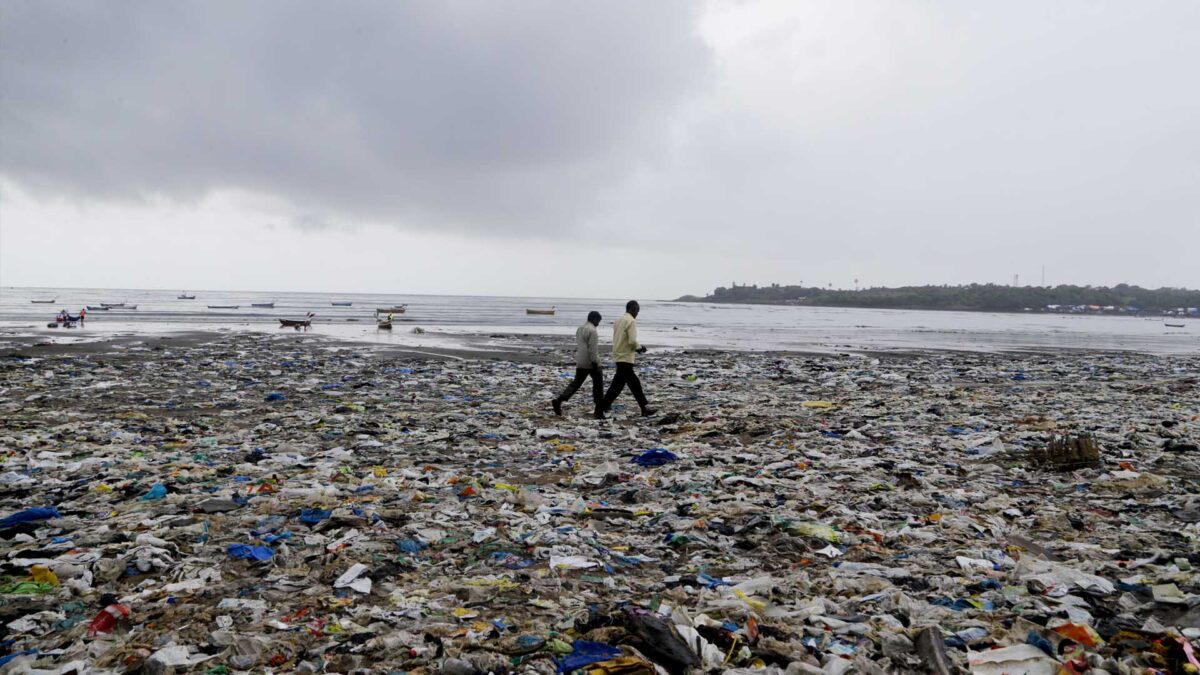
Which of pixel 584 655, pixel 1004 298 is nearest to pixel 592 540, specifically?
pixel 584 655

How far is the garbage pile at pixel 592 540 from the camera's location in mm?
3445

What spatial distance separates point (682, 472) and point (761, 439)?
7.32 ft

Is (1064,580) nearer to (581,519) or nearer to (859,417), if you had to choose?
(581,519)

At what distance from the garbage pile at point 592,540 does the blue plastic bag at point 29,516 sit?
3cm

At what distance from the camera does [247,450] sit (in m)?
8.15

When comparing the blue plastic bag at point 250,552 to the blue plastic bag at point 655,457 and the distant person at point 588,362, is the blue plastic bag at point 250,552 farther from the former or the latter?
the distant person at point 588,362

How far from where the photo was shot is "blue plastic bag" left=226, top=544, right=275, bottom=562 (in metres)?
4.70

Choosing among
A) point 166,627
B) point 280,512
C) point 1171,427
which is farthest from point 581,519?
point 1171,427

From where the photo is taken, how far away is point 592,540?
16.9 ft

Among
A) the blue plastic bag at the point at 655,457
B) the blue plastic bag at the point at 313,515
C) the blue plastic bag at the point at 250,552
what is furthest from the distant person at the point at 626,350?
the blue plastic bag at the point at 250,552

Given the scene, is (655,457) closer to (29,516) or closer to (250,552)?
(250,552)

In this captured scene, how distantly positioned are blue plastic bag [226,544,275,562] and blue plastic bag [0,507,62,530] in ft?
5.86

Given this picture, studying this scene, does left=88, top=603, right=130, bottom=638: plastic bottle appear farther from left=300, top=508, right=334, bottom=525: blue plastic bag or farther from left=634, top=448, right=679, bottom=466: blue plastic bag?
left=634, top=448, right=679, bottom=466: blue plastic bag

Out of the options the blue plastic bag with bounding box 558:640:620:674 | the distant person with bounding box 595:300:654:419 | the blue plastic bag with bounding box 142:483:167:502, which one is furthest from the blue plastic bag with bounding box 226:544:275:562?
the distant person with bounding box 595:300:654:419
